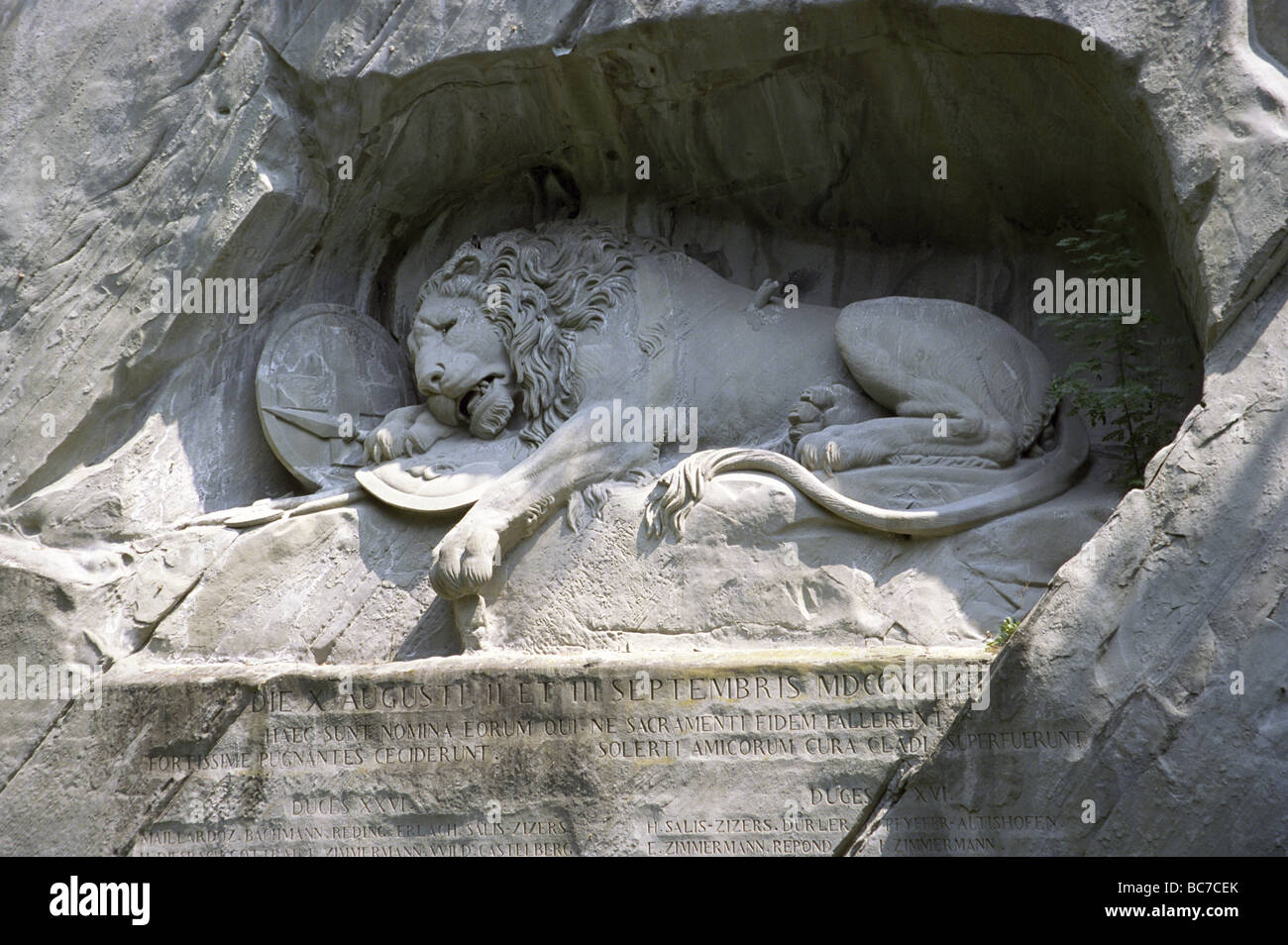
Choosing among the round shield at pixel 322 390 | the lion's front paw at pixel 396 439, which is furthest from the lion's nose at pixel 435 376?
the round shield at pixel 322 390

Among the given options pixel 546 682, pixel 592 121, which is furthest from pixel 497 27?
pixel 546 682

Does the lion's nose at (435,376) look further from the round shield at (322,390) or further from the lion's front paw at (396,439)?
the round shield at (322,390)

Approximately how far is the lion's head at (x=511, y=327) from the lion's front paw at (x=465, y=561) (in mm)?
723

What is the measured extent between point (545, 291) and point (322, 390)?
41.5 inches

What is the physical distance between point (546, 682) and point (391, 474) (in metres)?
1.38

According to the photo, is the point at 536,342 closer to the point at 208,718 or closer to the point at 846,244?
the point at 846,244

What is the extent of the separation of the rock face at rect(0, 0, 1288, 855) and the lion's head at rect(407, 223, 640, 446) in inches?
16.3

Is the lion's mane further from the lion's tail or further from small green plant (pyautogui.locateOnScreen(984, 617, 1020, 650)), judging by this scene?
small green plant (pyautogui.locateOnScreen(984, 617, 1020, 650))

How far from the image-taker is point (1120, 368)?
6.09 meters

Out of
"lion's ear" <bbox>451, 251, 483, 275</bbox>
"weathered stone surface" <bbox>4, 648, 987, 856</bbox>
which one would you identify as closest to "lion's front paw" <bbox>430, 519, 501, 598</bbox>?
"weathered stone surface" <bbox>4, 648, 987, 856</bbox>

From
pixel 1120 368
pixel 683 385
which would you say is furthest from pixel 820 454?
pixel 1120 368

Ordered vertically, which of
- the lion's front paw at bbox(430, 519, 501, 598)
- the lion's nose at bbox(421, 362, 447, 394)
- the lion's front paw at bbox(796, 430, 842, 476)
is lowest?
the lion's front paw at bbox(430, 519, 501, 598)

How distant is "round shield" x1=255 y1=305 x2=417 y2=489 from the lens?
673cm

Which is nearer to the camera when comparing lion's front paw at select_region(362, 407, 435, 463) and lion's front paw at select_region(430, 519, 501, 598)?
lion's front paw at select_region(430, 519, 501, 598)
